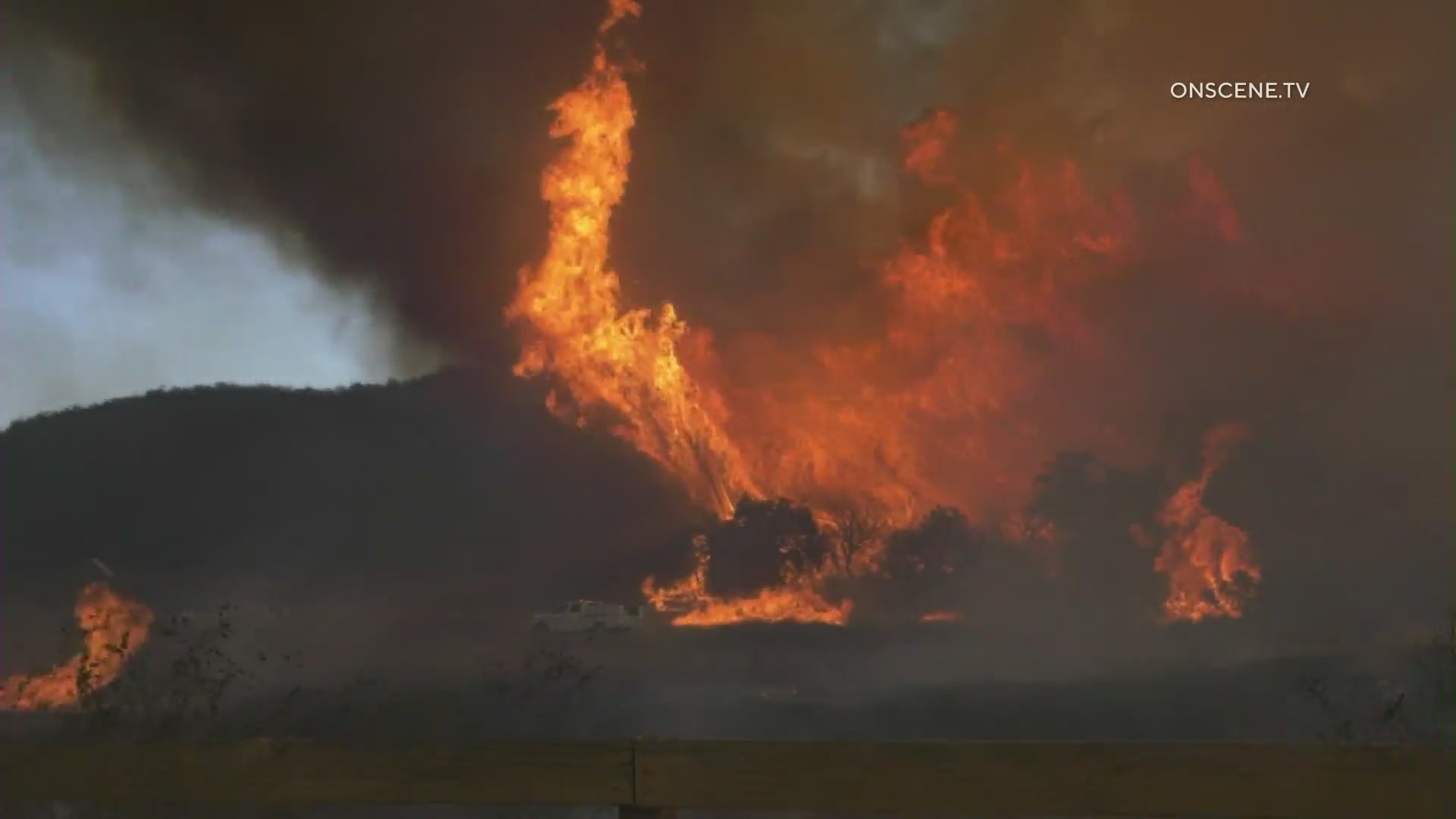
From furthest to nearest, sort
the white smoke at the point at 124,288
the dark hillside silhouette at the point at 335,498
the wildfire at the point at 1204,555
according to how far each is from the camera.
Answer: the white smoke at the point at 124,288, the dark hillside silhouette at the point at 335,498, the wildfire at the point at 1204,555

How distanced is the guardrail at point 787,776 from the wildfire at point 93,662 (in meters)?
1.05

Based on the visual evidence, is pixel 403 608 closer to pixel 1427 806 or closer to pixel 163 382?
pixel 163 382

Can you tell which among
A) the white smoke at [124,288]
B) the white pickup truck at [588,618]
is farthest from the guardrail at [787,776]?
the white smoke at [124,288]

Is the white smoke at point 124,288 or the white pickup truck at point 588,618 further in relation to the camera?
the white smoke at point 124,288

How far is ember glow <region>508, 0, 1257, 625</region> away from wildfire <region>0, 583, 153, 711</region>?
1133mm

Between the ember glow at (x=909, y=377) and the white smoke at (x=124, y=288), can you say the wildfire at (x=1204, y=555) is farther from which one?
the white smoke at (x=124, y=288)

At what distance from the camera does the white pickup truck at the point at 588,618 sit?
2.36 meters

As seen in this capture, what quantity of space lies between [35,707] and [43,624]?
0.20 m

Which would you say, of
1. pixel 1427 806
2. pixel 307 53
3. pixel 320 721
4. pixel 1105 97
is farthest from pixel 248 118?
pixel 1427 806

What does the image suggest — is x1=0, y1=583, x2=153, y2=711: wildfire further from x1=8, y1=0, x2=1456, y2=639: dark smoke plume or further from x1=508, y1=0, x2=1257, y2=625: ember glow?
x1=508, y1=0, x2=1257, y2=625: ember glow

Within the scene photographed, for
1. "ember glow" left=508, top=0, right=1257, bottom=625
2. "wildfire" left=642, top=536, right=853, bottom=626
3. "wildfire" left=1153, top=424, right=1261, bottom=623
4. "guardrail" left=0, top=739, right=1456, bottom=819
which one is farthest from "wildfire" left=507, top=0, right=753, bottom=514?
"guardrail" left=0, top=739, right=1456, bottom=819

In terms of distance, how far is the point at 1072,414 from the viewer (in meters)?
2.34

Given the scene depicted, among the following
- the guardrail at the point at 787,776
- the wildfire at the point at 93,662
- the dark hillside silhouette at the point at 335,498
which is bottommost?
the guardrail at the point at 787,776

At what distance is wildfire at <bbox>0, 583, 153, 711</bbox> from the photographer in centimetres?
248
